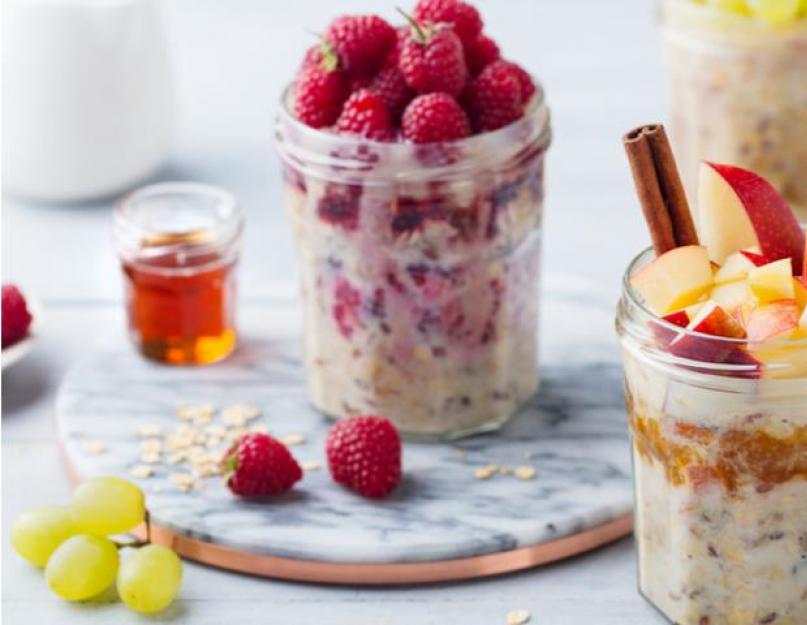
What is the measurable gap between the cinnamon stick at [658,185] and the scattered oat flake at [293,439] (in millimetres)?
538

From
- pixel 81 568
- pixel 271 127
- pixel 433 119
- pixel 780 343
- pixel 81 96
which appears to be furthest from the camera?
pixel 271 127

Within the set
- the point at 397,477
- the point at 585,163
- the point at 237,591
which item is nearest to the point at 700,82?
the point at 585,163

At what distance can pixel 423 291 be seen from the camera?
5.90ft

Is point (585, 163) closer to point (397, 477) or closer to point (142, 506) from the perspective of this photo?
point (397, 477)

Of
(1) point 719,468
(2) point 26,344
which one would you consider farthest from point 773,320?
(2) point 26,344

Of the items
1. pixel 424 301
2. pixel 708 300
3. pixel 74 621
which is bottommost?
pixel 74 621

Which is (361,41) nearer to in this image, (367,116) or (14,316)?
(367,116)

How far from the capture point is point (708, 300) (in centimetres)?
148

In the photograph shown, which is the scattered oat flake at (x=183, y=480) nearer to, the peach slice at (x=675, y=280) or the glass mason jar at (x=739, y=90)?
the peach slice at (x=675, y=280)

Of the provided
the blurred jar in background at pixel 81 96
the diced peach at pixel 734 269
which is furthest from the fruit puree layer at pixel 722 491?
the blurred jar in background at pixel 81 96

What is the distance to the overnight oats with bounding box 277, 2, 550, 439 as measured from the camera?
68.2 inches

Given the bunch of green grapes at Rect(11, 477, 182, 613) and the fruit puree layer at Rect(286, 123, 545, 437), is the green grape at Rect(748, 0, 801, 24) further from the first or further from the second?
the bunch of green grapes at Rect(11, 477, 182, 613)

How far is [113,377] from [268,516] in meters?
0.40

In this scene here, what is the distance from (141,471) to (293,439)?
0.18m
